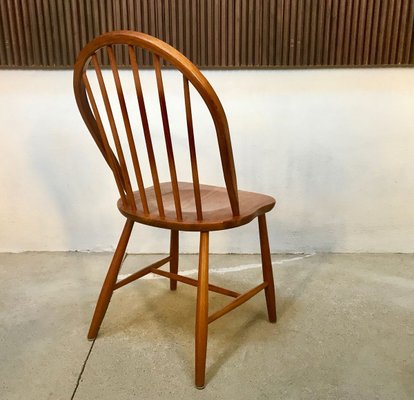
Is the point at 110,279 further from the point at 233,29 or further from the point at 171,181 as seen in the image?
the point at 233,29

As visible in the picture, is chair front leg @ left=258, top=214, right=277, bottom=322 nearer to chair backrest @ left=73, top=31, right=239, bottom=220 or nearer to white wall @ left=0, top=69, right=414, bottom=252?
chair backrest @ left=73, top=31, right=239, bottom=220

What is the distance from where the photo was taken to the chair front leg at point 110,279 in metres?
1.26

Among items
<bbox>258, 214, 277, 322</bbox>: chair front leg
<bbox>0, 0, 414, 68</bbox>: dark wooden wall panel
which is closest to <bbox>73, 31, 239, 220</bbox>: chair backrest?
<bbox>258, 214, 277, 322</bbox>: chair front leg

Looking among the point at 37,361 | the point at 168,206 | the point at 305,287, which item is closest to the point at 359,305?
the point at 305,287

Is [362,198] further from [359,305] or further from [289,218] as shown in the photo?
[359,305]

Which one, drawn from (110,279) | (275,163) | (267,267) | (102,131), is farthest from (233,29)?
(110,279)

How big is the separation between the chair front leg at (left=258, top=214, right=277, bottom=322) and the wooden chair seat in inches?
3.2

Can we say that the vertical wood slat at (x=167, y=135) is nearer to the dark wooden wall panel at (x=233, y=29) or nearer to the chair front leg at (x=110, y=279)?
the chair front leg at (x=110, y=279)

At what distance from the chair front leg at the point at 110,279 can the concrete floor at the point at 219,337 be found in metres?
0.05

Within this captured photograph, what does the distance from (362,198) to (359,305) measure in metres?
0.62

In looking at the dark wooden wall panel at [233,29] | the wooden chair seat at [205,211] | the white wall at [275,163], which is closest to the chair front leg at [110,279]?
the wooden chair seat at [205,211]

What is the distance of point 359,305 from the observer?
1533mm

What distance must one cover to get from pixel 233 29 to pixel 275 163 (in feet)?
2.01

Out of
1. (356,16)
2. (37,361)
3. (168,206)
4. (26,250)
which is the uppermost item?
(356,16)
